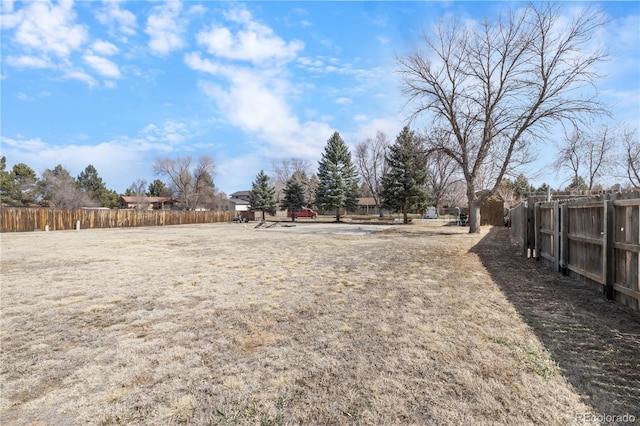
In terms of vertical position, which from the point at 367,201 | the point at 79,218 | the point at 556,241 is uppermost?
the point at 367,201

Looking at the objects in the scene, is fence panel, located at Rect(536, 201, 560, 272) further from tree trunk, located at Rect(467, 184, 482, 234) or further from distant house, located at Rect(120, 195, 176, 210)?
distant house, located at Rect(120, 195, 176, 210)

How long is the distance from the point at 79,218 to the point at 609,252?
30.9 m

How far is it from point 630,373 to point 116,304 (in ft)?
18.6

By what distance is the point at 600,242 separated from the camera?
4465mm

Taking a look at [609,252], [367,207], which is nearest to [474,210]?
[609,252]

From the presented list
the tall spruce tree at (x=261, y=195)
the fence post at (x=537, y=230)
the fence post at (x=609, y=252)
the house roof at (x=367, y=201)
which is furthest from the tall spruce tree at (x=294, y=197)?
the fence post at (x=609, y=252)

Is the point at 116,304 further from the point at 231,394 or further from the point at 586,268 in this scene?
the point at 586,268

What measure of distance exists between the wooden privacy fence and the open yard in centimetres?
2161

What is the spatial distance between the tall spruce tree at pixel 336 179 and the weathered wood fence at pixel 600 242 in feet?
93.3

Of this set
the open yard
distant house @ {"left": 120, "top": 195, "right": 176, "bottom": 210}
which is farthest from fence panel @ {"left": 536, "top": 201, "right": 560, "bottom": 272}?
distant house @ {"left": 120, "top": 195, "right": 176, "bottom": 210}

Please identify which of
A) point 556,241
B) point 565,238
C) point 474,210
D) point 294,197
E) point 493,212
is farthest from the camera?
point 294,197

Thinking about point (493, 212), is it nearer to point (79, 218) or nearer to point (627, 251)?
point (627, 251)

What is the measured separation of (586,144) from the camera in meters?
26.8

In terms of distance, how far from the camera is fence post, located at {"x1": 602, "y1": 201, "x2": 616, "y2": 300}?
421 cm
